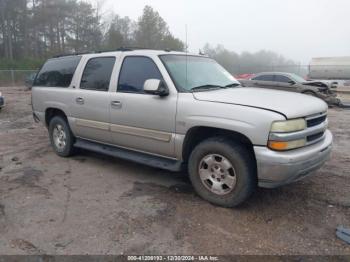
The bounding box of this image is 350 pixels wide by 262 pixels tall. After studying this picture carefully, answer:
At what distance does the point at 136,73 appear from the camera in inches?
193

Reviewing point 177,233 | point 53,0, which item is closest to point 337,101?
point 177,233

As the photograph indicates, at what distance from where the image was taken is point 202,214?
391 centimetres

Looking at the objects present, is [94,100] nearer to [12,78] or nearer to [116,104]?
[116,104]

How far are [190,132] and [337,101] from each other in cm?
1388

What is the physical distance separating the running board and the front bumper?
1.19 m

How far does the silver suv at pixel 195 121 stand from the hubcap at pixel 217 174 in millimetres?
12

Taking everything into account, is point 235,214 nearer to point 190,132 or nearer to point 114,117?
point 190,132

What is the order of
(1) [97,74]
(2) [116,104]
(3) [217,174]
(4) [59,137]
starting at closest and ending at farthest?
1. (3) [217,174]
2. (2) [116,104]
3. (1) [97,74]
4. (4) [59,137]

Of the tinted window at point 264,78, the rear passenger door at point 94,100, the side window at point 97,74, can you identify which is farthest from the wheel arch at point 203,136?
the tinted window at point 264,78

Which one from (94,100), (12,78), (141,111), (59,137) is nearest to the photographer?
(141,111)

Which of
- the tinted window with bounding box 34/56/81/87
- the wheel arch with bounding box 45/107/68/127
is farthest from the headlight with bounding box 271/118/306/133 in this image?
the wheel arch with bounding box 45/107/68/127

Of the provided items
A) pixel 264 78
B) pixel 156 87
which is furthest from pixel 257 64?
pixel 156 87

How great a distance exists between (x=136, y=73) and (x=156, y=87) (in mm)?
786

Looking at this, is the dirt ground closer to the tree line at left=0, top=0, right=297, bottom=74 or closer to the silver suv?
the silver suv
